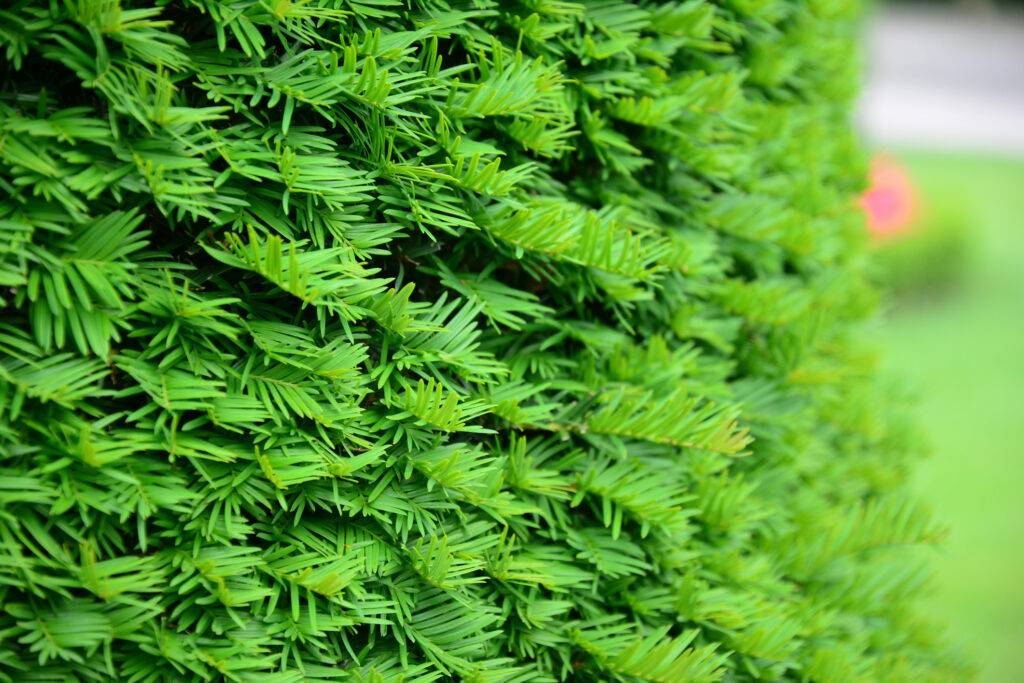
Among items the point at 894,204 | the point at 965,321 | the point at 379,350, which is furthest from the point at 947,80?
the point at 379,350

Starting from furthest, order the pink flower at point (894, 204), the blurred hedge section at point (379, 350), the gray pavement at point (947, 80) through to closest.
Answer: the gray pavement at point (947, 80), the pink flower at point (894, 204), the blurred hedge section at point (379, 350)

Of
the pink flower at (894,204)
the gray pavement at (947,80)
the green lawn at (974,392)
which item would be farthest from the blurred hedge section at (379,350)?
the gray pavement at (947,80)

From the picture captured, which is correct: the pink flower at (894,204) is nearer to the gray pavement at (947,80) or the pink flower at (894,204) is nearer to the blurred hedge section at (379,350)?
the gray pavement at (947,80)

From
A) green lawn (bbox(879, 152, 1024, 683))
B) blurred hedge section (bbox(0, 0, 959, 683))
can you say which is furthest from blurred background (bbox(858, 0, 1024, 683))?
blurred hedge section (bbox(0, 0, 959, 683))

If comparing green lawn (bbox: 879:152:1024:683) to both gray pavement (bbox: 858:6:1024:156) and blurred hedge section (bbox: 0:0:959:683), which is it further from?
gray pavement (bbox: 858:6:1024:156)

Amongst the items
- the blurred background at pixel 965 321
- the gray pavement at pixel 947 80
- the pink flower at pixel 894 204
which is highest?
the pink flower at pixel 894 204

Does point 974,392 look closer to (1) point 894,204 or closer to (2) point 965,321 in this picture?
(2) point 965,321
